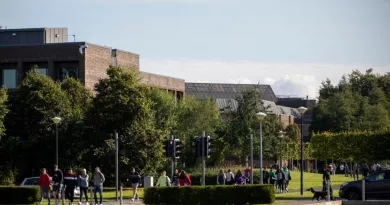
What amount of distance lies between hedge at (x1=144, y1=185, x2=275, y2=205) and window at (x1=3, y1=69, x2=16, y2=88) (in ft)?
155

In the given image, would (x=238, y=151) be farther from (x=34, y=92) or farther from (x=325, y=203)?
(x=325, y=203)

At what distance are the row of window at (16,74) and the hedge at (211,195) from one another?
43927 mm

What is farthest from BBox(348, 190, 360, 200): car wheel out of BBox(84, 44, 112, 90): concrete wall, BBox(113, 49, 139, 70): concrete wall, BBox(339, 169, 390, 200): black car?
BBox(113, 49, 139, 70): concrete wall

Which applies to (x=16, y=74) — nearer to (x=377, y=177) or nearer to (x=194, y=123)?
(x=194, y=123)

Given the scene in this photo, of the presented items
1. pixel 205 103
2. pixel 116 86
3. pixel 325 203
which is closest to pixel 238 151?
pixel 205 103

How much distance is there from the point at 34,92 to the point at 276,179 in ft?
67.6

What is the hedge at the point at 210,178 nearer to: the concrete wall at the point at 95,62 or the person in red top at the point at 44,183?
the concrete wall at the point at 95,62

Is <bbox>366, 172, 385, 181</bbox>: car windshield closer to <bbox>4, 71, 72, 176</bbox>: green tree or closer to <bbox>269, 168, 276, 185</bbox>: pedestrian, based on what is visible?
<bbox>269, 168, 276, 185</bbox>: pedestrian

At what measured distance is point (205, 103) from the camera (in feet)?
326

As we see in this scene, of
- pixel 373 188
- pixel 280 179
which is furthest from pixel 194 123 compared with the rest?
pixel 373 188

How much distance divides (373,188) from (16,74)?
49803 millimetres

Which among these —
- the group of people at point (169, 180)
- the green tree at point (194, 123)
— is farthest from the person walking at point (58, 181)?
the green tree at point (194, 123)

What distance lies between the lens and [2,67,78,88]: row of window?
275ft

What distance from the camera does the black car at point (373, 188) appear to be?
42344mm
